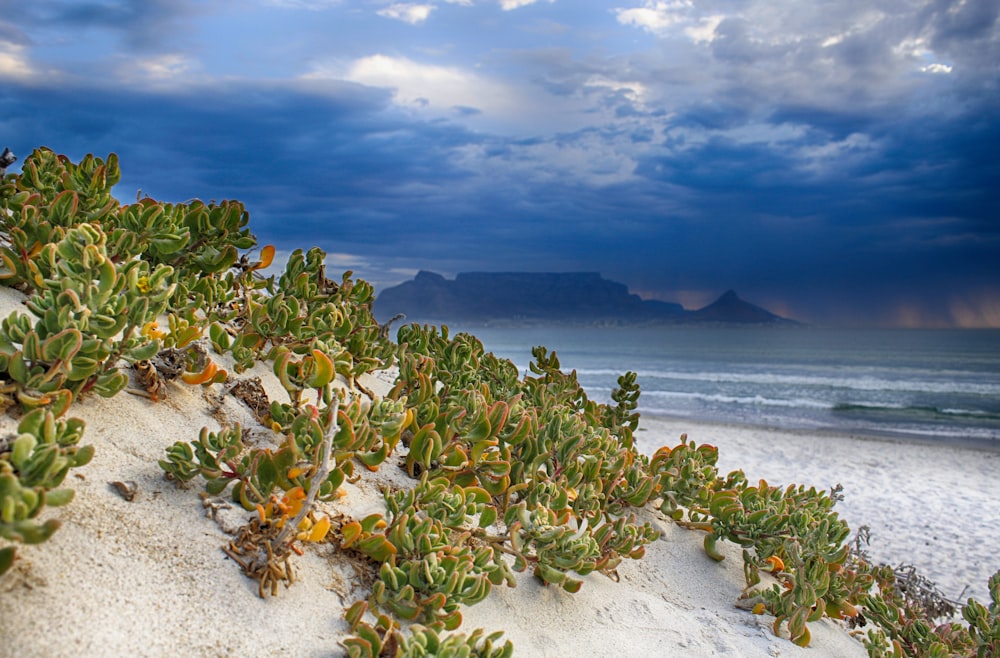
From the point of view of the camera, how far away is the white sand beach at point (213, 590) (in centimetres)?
191

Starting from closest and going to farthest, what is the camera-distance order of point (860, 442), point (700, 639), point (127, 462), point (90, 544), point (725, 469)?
1. point (90, 544)
2. point (127, 462)
3. point (700, 639)
4. point (725, 469)
5. point (860, 442)

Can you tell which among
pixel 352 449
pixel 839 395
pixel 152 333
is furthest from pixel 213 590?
pixel 839 395

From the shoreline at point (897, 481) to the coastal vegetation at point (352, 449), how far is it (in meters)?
5.02

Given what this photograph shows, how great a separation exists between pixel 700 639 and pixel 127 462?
245cm

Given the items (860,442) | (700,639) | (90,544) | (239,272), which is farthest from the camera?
(860,442)

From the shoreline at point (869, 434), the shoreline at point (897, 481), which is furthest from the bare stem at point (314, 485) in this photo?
the shoreline at point (869, 434)

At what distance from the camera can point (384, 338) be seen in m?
4.42

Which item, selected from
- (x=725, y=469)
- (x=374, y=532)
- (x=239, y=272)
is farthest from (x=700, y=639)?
(x=725, y=469)

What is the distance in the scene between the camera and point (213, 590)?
2189 mm

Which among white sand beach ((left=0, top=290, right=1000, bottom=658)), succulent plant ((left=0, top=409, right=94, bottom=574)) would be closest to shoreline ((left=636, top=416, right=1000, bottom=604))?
white sand beach ((left=0, top=290, right=1000, bottom=658))

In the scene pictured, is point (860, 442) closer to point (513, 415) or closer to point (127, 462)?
point (513, 415)

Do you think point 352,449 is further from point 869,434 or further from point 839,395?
point 839,395

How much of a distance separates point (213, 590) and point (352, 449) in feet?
2.11

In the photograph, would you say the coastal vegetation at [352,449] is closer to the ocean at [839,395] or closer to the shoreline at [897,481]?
the shoreline at [897,481]
